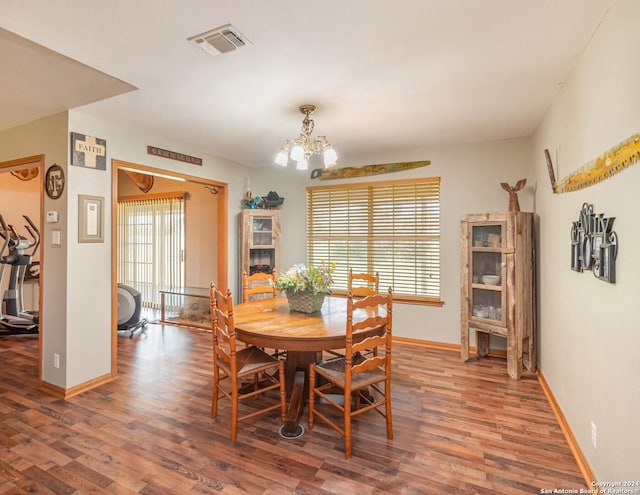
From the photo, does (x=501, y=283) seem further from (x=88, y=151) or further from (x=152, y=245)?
(x=152, y=245)

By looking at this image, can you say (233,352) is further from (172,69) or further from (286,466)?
(172,69)

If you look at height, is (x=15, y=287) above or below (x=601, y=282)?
below

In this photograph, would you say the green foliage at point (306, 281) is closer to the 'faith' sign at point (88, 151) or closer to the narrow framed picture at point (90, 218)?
the narrow framed picture at point (90, 218)


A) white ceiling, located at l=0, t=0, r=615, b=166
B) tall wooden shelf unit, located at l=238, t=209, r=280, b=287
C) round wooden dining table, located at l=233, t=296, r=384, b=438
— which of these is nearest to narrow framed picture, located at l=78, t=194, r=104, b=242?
white ceiling, located at l=0, t=0, r=615, b=166

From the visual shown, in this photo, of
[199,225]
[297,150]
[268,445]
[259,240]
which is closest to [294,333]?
[268,445]

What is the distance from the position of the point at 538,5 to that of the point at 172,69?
2.09 metres

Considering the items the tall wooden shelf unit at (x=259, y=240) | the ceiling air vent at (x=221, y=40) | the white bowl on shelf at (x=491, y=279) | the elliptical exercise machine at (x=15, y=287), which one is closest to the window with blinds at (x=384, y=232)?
the tall wooden shelf unit at (x=259, y=240)

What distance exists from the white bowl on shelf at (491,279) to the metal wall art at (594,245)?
1383 mm

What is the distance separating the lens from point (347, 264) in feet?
15.4

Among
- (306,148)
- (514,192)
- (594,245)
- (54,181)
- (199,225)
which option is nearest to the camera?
(594,245)

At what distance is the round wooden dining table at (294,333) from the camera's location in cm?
220

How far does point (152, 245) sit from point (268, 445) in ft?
16.4

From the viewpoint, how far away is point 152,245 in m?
6.20

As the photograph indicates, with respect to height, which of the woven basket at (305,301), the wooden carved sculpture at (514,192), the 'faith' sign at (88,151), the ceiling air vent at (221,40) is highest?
the ceiling air vent at (221,40)
